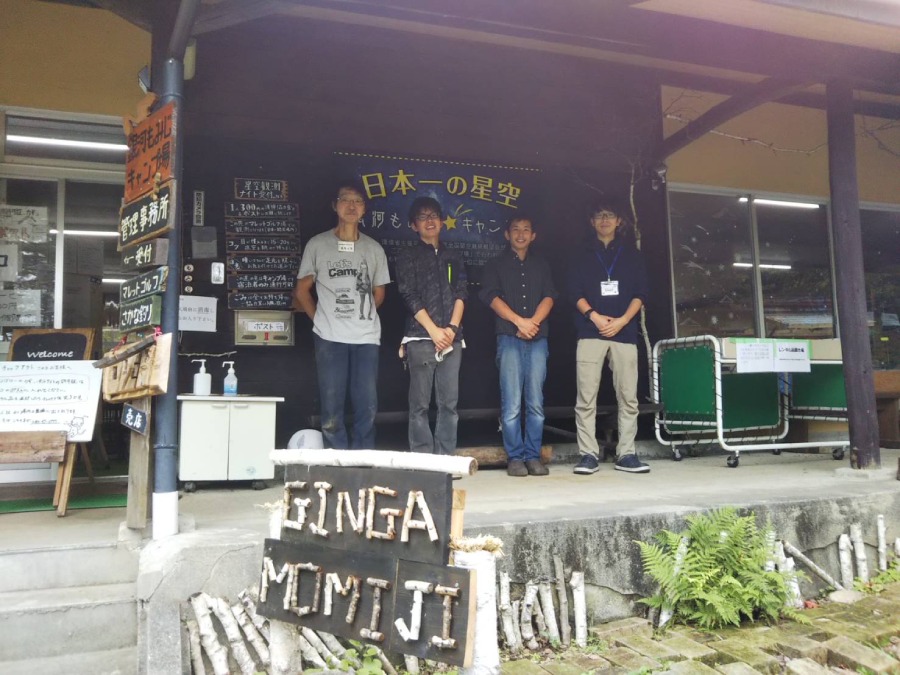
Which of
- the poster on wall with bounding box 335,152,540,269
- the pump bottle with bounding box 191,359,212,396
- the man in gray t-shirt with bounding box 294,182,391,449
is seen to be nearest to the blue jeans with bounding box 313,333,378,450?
the man in gray t-shirt with bounding box 294,182,391,449

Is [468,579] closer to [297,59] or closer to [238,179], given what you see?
[238,179]

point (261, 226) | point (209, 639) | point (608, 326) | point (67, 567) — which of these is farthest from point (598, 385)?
point (67, 567)

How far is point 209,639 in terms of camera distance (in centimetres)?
262

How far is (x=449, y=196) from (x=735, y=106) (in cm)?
222

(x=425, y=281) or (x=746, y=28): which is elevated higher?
(x=746, y=28)

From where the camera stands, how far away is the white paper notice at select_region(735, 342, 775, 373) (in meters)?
5.16

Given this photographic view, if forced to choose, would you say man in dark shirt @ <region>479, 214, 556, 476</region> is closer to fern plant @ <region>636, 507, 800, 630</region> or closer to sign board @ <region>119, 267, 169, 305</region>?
fern plant @ <region>636, 507, 800, 630</region>

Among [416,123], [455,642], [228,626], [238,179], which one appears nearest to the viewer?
[455,642]

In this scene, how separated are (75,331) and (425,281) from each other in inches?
90.3

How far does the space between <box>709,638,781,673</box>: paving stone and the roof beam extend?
3.74m

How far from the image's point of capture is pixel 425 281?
462 centimetres

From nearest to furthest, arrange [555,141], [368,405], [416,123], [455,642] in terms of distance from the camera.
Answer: [455,642]
[368,405]
[416,123]
[555,141]

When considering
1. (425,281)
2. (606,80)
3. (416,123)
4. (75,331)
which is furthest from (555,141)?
(75,331)

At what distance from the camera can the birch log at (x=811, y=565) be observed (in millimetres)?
3580
